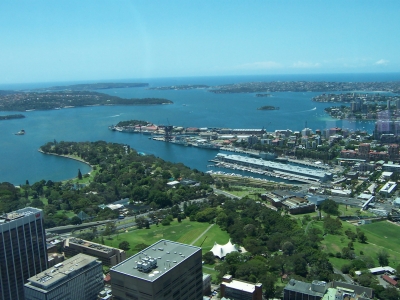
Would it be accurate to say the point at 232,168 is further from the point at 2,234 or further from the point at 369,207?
the point at 2,234

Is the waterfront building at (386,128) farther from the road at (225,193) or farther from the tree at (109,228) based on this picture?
the tree at (109,228)

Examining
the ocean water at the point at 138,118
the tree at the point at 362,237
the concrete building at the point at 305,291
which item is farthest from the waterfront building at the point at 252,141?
the concrete building at the point at 305,291

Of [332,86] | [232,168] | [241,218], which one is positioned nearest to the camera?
[241,218]

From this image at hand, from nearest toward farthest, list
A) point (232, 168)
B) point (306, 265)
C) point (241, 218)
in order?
point (306, 265)
point (241, 218)
point (232, 168)

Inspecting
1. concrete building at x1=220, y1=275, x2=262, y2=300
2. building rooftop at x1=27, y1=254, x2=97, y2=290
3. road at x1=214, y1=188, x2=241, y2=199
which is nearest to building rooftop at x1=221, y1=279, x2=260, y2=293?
concrete building at x1=220, y1=275, x2=262, y2=300

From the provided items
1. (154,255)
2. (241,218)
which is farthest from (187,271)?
(241,218)

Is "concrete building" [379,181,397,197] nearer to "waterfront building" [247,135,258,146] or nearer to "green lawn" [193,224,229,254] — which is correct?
"green lawn" [193,224,229,254]
